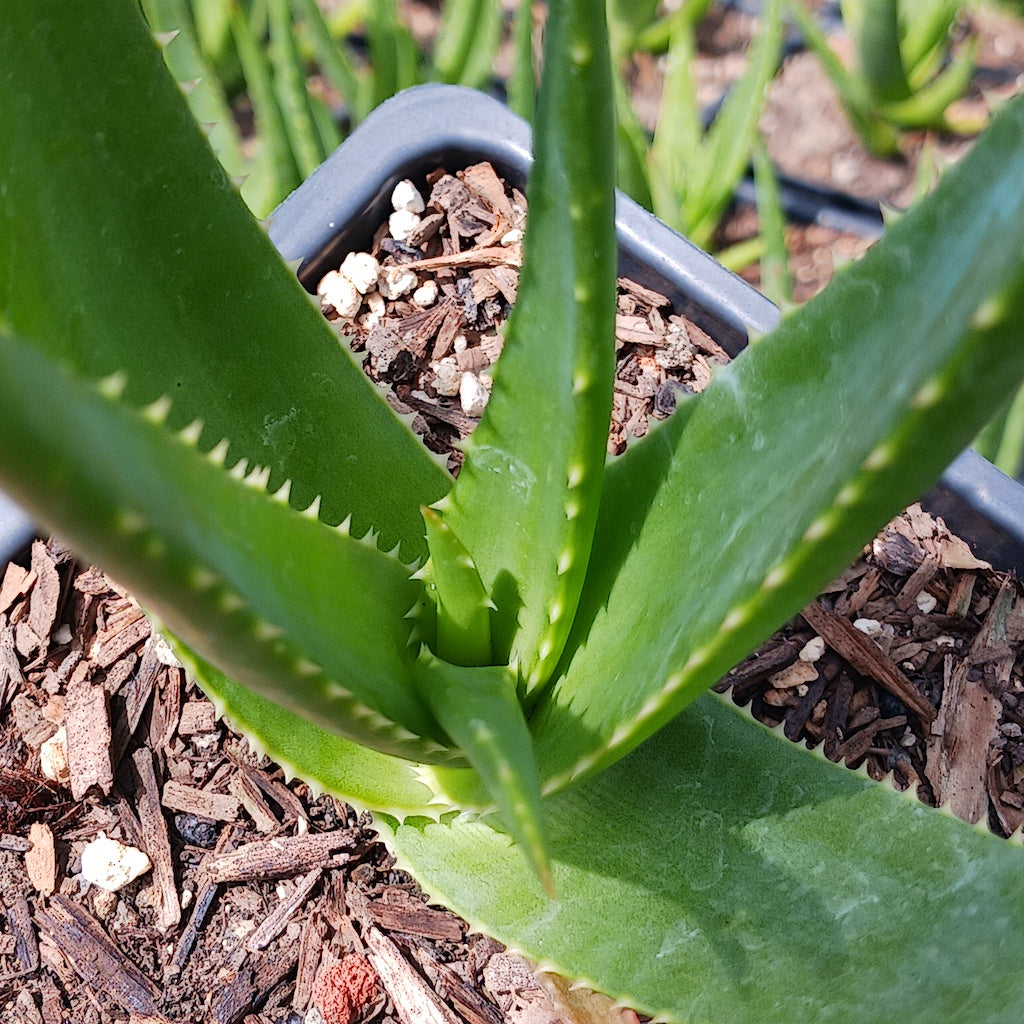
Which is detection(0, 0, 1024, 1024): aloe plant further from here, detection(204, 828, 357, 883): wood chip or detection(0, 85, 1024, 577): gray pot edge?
detection(0, 85, 1024, 577): gray pot edge

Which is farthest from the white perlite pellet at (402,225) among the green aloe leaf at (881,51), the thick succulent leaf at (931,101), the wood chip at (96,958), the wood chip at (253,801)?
the thick succulent leaf at (931,101)

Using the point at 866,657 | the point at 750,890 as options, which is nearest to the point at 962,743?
the point at 866,657

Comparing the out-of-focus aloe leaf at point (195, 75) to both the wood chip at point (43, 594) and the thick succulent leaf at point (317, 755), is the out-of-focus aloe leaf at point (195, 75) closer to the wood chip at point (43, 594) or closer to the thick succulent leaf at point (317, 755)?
the wood chip at point (43, 594)

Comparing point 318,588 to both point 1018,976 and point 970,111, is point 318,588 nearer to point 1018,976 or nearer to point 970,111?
point 1018,976

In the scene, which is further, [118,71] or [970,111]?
[970,111]

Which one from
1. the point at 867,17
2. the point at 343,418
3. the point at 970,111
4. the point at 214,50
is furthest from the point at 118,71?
the point at 970,111

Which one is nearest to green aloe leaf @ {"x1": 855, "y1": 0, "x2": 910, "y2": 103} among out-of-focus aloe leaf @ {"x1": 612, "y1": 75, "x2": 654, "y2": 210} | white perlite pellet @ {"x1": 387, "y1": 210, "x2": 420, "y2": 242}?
out-of-focus aloe leaf @ {"x1": 612, "y1": 75, "x2": 654, "y2": 210}

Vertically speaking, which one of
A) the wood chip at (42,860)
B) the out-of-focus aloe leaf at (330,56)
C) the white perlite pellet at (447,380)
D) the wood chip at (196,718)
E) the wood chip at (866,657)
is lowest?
the wood chip at (866,657)
